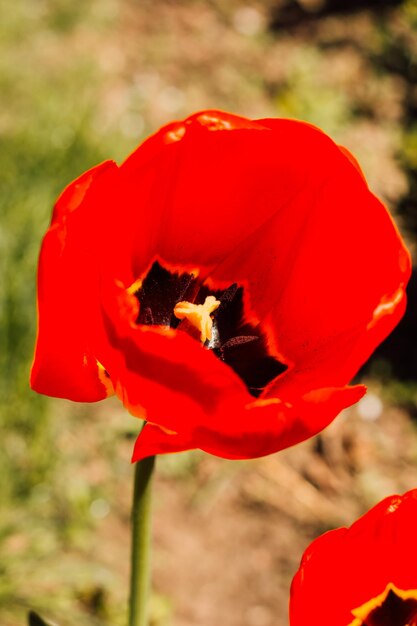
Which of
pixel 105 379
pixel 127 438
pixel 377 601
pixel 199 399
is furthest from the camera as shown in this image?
pixel 127 438

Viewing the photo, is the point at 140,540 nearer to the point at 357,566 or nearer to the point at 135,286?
the point at 357,566

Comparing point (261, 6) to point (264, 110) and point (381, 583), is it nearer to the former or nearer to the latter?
point (264, 110)

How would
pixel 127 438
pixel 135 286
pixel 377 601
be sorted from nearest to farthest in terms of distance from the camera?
pixel 377 601 < pixel 135 286 < pixel 127 438

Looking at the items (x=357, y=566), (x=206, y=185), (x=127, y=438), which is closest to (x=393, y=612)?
(x=357, y=566)

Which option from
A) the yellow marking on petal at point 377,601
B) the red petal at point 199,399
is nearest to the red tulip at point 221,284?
the red petal at point 199,399

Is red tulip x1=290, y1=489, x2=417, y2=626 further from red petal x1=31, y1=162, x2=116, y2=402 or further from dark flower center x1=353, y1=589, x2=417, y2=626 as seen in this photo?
red petal x1=31, y1=162, x2=116, y2=402

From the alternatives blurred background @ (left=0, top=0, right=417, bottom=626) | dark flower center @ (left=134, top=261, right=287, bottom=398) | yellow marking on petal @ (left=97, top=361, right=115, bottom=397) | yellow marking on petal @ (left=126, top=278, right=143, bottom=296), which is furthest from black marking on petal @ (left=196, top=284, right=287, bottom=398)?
blurred background @ (left=0, top=0, right=417, bottom=626)
